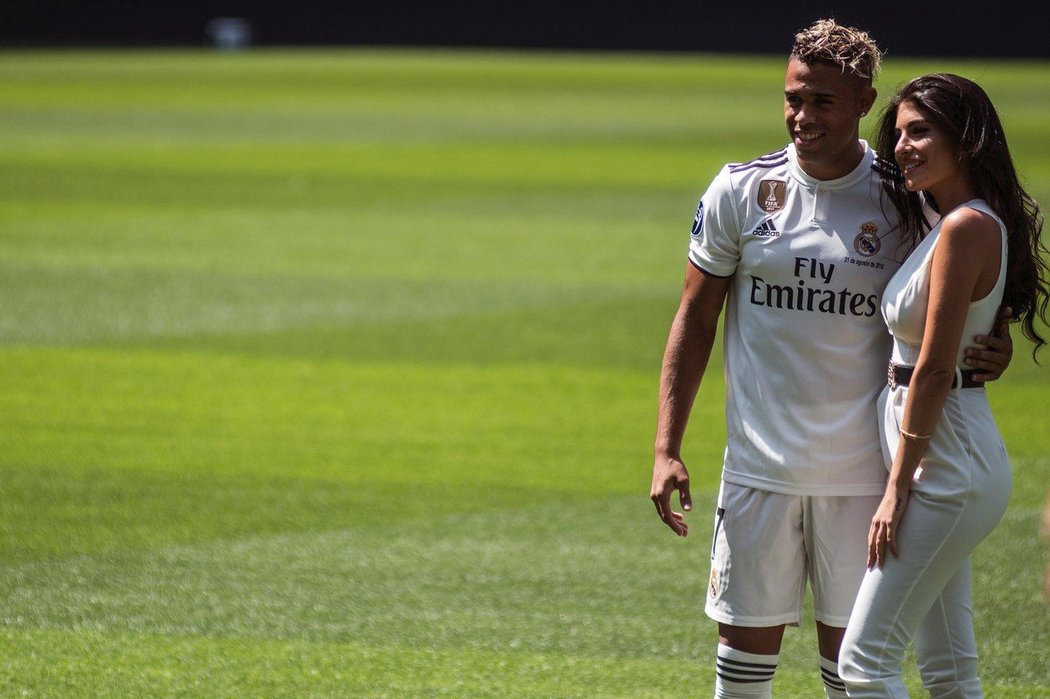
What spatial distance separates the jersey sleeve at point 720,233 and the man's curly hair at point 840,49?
1.29 ft

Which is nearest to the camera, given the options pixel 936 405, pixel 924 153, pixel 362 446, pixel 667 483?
pixel 936 405

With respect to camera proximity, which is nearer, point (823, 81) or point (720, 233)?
point (823, 81)

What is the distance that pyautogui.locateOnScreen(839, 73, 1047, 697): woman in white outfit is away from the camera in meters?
3.81

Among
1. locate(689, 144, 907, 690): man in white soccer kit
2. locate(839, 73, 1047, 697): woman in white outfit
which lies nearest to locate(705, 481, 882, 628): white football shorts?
locate(689, 144, 907, 690): man in white soccer kit

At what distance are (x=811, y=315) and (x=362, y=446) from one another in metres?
5.59

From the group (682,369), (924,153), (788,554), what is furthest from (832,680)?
(924,153)

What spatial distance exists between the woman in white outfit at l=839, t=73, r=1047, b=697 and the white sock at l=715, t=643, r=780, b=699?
39 cm

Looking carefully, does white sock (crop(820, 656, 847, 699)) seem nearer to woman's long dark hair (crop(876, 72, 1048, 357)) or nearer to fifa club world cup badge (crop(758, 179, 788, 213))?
woman's long dark hair (crop(876, 72, 1048, 357))

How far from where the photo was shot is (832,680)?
14.2 feet

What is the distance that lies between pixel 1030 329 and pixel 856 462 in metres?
0.56

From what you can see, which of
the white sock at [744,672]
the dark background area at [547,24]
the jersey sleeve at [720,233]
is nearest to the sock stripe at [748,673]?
the white sock at [744,672]

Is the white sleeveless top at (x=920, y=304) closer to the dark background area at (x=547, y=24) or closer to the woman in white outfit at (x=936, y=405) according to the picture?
the woman in white outfit at (x=936, y=405)

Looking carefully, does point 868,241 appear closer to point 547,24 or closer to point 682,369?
point 682,369

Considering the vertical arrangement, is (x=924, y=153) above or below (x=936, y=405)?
above
